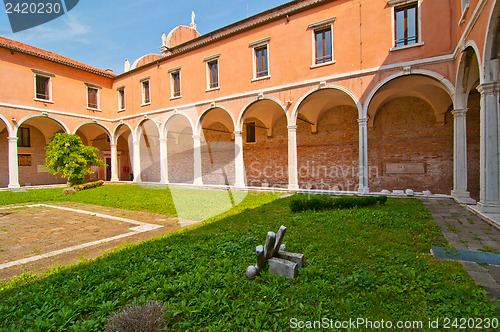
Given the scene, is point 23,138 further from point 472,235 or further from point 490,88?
point 490,88

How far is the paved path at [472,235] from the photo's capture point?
2830 millimetres

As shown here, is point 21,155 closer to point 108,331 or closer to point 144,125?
point 144,125

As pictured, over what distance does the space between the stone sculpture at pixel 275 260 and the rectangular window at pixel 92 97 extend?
2137 centimetres

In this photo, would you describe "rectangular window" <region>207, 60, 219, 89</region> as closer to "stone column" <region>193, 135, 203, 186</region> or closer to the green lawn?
"stone column" <region>193, 135, 203, 186</region>

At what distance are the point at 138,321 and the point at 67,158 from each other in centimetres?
1706

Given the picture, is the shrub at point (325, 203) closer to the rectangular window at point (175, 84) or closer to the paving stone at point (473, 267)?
the paving stone at point (473, 267)

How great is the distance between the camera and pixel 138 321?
2088mm

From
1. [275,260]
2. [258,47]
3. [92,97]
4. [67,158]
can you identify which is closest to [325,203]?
[275,260]

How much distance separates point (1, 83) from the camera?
14805 millimetres

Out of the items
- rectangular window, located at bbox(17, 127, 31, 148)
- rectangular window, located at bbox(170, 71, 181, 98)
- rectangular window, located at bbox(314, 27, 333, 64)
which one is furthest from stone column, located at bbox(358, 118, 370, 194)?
rectangular window, located at bbox(17, 127, 31, 148)

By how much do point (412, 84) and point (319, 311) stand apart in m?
12.0

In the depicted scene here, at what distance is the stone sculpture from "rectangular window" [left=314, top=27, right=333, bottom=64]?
35.5 feet

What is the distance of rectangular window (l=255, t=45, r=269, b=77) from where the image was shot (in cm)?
1344

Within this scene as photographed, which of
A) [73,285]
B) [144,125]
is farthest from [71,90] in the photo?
[73,285]
